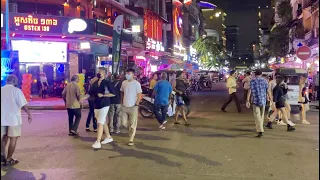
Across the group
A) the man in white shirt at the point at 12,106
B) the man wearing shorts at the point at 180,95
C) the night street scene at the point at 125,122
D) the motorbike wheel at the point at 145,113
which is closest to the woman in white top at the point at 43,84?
the night street scene at the point at 125,122

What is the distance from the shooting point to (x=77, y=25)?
21406 millimetres

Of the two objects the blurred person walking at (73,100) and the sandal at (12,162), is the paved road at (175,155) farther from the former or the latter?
the blurred person walking at (73,100)

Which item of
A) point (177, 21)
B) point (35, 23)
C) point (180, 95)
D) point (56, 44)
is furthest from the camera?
point (177, 21)

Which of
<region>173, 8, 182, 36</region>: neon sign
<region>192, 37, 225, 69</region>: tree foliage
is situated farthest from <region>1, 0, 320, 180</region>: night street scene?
<region>192, 37, 225, 69</region>: tree foliage

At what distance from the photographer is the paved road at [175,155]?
6.47m

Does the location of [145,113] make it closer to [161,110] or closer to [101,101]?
[161,110]

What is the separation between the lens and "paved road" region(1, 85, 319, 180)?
647cm

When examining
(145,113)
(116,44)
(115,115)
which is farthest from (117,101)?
(116,44)

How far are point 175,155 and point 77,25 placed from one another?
15267 millimetres

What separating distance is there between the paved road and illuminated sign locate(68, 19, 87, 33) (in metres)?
10.6

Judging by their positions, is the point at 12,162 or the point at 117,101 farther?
the point at 117,101

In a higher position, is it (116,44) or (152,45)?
(152,45)

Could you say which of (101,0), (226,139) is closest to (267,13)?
(101,0)

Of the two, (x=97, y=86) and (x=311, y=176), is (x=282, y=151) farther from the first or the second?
(x=97, y=86)
